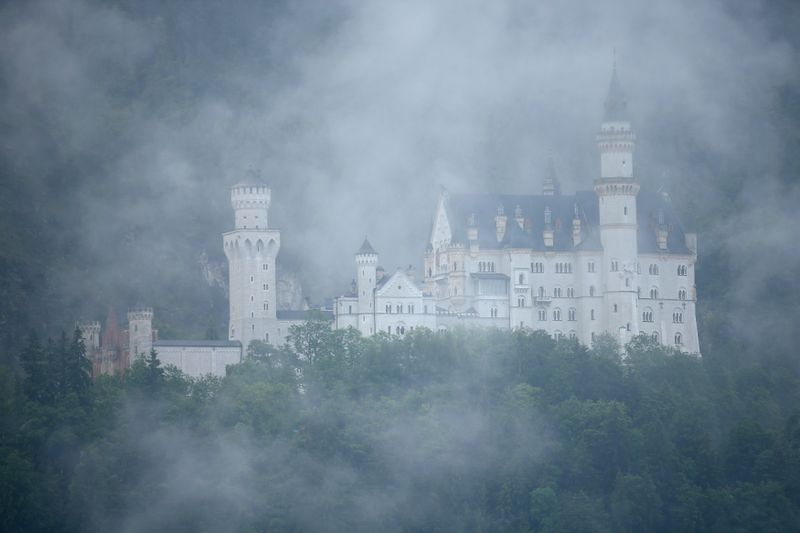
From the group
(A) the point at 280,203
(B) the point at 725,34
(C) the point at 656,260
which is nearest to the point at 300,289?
(A) the point at 280,203

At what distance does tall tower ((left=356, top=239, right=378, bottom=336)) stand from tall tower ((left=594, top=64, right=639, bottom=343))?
35.2 feet

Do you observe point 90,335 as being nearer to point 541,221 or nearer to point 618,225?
point 541,221

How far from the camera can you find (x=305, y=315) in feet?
364

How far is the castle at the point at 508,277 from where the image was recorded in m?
110

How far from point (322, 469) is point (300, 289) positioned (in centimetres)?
1840

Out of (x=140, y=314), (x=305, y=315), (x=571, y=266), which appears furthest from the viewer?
(x=571, y=266)

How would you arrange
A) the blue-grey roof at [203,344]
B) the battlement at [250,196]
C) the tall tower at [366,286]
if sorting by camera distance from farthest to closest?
the battlement at [250,196] < the tall tower at [366,286] < the blue-grey roof at [203,344]

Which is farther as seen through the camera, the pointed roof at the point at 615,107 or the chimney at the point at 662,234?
the chimney at the point at 662,234

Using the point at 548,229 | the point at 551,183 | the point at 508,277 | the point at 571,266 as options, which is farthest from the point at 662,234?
the point at 551,183

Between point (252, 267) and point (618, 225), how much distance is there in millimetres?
16313

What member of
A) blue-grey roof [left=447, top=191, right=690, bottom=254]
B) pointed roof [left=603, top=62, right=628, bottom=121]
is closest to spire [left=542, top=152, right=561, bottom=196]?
blue-grey roof [left=447, top=191, right=690, bottom=254]

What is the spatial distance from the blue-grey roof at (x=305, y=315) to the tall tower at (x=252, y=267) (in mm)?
670

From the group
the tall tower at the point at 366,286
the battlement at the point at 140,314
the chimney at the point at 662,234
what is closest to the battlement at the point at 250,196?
the tall tower at the point at 366,286

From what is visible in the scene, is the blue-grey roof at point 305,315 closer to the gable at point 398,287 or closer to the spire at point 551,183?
the gable at point 398,287
